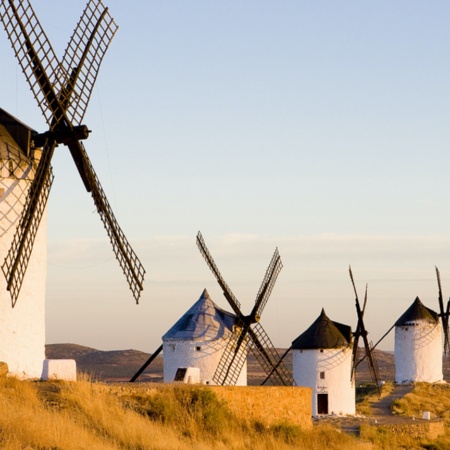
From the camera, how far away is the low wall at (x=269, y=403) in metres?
20.2

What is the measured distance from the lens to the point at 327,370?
34844 millimetres

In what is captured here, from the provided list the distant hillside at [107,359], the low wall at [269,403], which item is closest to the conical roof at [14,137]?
the low wall at [269,403]

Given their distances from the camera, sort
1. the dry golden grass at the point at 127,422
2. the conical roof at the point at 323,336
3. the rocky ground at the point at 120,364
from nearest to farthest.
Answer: the dry golden grass at the point at 127,422 → the conical roof at the point at 323,336 → the rocky ground at the point at 120,364

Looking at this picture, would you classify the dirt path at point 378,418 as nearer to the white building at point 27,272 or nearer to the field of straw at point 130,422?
the field of straw at point 130,422

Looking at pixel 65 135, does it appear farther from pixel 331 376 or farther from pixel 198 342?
pixel 331 376

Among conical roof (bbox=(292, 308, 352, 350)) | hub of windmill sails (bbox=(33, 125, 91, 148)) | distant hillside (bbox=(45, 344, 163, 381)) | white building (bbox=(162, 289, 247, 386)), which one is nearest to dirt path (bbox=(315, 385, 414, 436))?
conical roof (bbox=(292, 308, 352, 350))

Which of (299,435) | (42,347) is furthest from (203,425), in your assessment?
(42,347)

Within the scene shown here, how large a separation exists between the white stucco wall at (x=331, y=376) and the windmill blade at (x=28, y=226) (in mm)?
16710

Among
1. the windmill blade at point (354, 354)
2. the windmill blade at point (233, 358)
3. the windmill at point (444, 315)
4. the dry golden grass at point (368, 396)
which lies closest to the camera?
the windmill blade at point (233, 358)

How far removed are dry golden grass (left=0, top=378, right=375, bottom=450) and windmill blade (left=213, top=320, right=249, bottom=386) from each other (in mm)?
9431

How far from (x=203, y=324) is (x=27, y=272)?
11.8 meters

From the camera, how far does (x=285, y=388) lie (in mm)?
22312

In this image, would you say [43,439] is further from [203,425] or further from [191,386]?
[191,386]

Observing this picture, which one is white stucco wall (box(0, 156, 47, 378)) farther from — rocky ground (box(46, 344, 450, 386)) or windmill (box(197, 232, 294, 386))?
rocky ground (box(46, 344, 450, 386))
